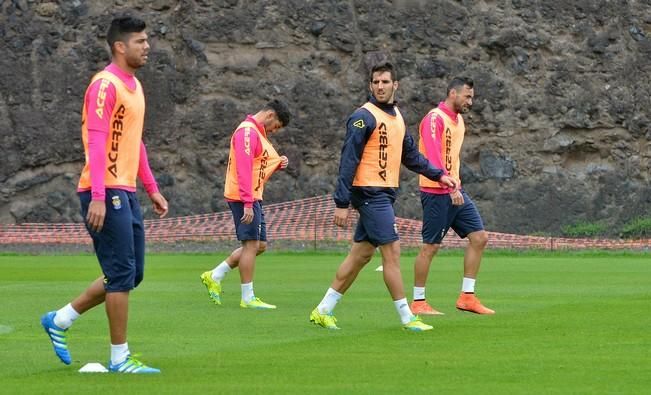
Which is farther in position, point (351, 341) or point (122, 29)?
point (351, 341)

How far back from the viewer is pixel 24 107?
3725 cm

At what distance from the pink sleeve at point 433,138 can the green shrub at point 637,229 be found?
22.3 m

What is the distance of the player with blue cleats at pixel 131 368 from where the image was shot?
904 centimetres

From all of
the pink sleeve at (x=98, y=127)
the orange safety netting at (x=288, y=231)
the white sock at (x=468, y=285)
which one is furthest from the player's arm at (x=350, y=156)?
the orange safety netting at (x=288, y=231)

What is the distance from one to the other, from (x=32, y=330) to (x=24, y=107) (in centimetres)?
2567

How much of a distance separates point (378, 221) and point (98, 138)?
3.88m

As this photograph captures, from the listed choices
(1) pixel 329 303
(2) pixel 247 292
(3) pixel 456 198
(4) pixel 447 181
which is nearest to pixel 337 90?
(2) pixel 247 292

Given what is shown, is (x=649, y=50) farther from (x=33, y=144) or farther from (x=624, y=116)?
(x=33, y=144)

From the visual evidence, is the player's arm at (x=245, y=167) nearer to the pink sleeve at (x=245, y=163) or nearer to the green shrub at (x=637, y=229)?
the pink sleeve at (x=245, y=163)

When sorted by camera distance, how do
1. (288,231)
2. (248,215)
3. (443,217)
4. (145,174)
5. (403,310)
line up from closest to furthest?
1. (145,174)
2. (403,310)
3. (443,217)
4. (248,215)
5. (288,231)

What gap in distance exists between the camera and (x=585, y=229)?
36500mm

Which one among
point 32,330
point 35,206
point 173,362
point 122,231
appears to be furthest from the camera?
point 35,206

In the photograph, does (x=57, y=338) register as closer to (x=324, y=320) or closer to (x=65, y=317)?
(x=65, y=317)

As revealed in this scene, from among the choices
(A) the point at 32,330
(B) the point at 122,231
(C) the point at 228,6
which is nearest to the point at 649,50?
(C) the point at 228,6
